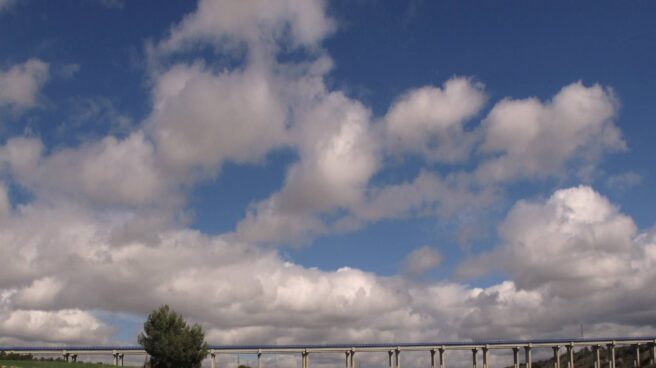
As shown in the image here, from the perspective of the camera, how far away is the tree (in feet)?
339

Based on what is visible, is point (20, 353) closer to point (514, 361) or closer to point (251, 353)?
point (251, 353)

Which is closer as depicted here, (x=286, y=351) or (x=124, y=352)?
(x=124, y=352)

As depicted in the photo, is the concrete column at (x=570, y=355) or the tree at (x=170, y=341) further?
the concrete column at (x=570, y=355)

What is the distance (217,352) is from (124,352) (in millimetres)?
19925

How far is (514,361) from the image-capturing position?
183000 mm

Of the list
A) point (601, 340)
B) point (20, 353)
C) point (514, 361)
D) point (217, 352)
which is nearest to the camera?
point (20, 353)

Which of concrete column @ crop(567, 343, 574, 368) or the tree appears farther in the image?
concrete column @ crop(567, 343, 574, 368)

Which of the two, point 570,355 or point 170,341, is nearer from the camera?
point 170,341

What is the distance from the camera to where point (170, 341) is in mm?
103062

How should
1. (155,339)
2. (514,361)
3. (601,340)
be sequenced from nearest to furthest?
(155,339) < (514,361) < (601,340)

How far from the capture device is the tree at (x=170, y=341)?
103188mm

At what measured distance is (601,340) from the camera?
655 feet

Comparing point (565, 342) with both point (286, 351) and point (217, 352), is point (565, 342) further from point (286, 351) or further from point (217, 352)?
point (217, 352)

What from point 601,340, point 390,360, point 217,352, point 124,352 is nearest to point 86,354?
point 124,352
